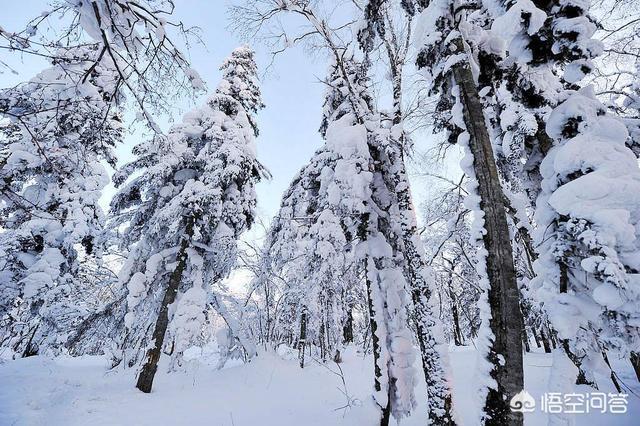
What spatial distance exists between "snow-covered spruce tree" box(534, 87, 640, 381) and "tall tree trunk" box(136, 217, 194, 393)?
9430 mm

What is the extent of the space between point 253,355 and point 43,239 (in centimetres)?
842

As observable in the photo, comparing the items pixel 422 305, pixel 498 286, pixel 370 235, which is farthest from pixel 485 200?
pixel 370 235

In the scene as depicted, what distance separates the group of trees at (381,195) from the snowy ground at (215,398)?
96 centimetres

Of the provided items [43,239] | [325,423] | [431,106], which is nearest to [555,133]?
[431,106]

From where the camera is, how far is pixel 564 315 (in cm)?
355

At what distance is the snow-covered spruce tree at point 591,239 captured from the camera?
10.5ft

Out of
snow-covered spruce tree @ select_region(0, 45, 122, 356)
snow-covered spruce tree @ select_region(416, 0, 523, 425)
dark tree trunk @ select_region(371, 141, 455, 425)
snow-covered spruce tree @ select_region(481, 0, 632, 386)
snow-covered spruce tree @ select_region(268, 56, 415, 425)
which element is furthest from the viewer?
snow-covered spruce tree @ select_region(0, 45, 122, 356)

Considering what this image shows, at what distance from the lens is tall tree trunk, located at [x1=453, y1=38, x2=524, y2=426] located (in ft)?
10.7

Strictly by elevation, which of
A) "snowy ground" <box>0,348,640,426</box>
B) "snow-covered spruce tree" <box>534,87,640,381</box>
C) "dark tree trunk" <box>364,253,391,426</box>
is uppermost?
"snow-covered spruce tree" <box>534,87,640,381</box>

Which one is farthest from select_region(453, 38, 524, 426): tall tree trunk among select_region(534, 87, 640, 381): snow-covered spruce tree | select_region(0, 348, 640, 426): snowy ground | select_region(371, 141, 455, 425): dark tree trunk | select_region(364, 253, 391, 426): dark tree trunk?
select_region(364, 253, 391, 426): dark tree trunk

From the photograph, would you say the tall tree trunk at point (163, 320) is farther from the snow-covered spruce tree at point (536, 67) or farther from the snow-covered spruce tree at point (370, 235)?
the snow-covered spruce tree at point (536, 67)

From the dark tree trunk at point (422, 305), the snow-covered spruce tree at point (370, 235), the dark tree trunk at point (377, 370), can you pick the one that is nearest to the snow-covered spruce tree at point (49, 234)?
the snow-covered spruce tree at point (370, 235)

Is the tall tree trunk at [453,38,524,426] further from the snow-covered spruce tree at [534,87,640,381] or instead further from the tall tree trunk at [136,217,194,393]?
the tall tree trunk at [136,217,194,393]

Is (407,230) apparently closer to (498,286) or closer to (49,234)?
(498,286)
